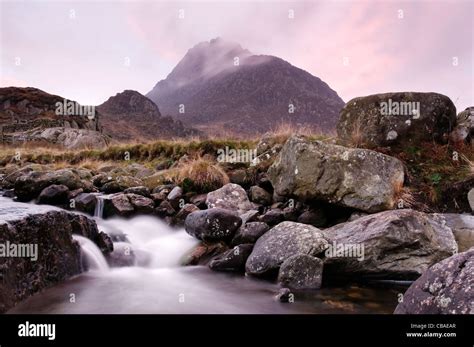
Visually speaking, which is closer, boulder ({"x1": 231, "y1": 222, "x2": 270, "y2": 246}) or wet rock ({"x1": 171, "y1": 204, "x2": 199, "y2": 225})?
boulder ({"x1": 231, "y1": 222, "x2": 270, "y2": 246})

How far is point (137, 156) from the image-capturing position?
20547 mm

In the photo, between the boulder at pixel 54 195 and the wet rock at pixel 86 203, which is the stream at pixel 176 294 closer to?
the wet rock at pixel 86 203

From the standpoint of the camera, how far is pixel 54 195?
12.4m

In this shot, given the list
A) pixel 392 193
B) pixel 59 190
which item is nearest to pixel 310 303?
pixel 392 193

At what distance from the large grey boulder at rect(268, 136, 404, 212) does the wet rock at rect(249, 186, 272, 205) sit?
1561 millimetres

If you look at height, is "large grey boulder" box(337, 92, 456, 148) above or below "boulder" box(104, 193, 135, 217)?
above

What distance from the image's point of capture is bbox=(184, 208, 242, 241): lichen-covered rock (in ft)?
27.2

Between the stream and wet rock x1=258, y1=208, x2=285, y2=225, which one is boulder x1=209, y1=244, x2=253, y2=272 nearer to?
the stream

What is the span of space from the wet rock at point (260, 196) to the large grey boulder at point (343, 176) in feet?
5.12

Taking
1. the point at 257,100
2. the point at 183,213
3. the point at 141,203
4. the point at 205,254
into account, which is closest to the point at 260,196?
the point at 183,213

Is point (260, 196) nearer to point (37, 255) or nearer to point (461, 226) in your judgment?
point (461, 226)

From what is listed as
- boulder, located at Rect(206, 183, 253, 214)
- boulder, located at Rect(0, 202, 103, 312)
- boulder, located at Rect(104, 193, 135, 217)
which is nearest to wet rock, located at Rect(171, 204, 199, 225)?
boulder, located at Rect(206, 183, 253, 214)

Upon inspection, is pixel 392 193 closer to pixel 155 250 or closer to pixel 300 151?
pixel 300 151

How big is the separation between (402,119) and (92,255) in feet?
27.1
